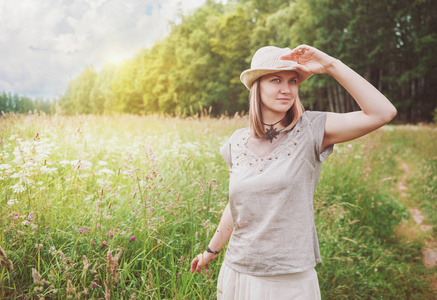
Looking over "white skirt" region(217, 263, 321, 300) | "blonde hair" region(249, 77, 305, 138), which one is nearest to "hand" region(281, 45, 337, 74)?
"blonde hair" region(249, 77, 305, 138)

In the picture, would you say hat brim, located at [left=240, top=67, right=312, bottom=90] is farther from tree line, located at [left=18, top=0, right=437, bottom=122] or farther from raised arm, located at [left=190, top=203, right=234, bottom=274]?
tree line, located at [left=18, top=0, right=437, bottom=122]

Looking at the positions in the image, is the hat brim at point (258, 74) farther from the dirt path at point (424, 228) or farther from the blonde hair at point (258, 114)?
the dirt path at point (424, 228)

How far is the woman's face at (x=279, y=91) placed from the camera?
1787 mm

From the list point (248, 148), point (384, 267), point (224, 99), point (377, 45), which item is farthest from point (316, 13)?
point (248, 148)

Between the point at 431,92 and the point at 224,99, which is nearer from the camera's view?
the point at 431,92

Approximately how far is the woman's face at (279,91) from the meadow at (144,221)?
32.3 inches

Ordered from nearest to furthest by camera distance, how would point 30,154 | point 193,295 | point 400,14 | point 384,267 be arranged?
point 193,295
point 30,154
point 384,267
point 400,14

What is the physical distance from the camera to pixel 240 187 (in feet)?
5.64

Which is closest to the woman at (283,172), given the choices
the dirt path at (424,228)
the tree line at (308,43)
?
the dirt path at (424,228)

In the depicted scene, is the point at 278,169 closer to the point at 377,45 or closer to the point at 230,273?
the point at 230,273

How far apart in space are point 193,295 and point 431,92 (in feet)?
89.7

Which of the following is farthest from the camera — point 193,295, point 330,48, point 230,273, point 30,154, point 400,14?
point 330,48

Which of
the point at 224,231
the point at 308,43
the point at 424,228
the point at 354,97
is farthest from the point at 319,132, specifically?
the point at 308,43

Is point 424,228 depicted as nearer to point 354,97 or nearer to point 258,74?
point 354,97
